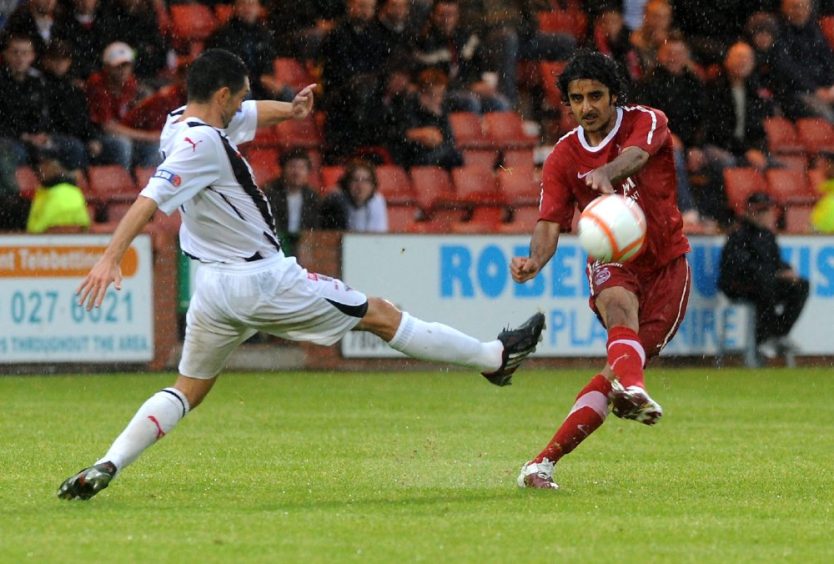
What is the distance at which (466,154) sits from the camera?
17.9 meters

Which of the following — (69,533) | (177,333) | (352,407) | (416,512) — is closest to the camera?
(69,533)

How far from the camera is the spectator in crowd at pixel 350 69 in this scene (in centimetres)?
1680

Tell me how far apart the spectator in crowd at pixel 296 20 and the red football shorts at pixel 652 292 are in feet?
35.9

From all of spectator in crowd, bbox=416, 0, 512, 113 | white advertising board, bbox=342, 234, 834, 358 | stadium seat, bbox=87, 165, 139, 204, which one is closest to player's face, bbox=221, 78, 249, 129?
white advertising board, bbox=342, 234, 834, 358

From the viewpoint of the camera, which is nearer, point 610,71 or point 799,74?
point 610,71

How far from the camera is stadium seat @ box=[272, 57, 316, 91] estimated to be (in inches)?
696

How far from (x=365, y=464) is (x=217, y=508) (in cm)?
194

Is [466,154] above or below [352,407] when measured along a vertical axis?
above

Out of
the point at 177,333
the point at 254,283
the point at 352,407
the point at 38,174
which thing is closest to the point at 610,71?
the point at 254,283

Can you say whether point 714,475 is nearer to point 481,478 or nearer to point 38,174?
point 481,478

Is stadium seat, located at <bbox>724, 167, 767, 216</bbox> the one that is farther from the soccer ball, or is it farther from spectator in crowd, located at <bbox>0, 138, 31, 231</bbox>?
the soccer ball

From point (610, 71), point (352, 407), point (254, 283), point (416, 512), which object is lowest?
point (352, 407)

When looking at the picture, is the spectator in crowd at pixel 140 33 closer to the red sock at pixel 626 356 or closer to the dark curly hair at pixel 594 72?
the dark curly hair at pixel 594 72

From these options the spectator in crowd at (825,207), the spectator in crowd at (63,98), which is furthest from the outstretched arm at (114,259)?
the spectator in crowd at (825,207)
